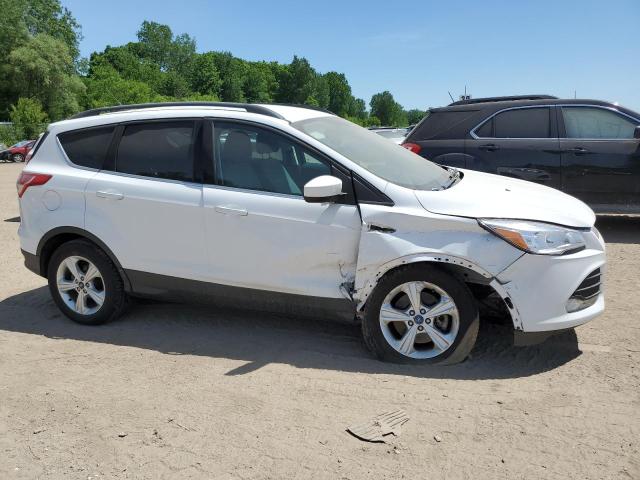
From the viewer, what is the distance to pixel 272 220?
426 cm

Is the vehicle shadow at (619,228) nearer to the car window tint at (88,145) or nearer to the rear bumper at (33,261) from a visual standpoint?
the car window tint at (88,145)

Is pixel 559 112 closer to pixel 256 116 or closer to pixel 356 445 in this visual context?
pixel 256 116

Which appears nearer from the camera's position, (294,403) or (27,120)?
(294,403)

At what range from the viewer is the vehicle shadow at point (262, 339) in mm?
4043

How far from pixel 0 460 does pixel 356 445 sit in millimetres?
1821

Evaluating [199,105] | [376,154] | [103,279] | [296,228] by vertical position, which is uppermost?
[199,105]

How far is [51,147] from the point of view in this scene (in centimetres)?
516

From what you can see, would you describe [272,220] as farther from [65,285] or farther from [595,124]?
[595,124]

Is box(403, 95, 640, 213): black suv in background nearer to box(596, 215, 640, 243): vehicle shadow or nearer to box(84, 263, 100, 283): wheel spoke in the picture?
box(596, 215, 640, 243): vehicle shadow

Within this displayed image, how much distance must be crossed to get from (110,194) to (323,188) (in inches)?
73.4

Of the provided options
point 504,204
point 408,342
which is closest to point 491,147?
point 504,204

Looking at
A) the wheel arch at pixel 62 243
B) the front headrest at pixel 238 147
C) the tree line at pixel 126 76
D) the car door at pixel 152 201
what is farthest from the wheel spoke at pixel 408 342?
the tree line at pixel 126 76

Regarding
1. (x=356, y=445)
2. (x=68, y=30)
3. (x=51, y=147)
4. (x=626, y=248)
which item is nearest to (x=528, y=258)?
(x=356, y=445)

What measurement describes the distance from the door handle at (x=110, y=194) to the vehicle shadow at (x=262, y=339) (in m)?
1.10
